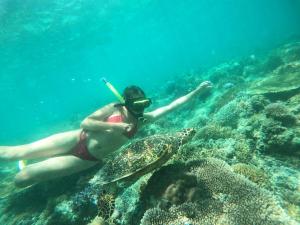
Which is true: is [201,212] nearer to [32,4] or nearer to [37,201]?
[37,201]

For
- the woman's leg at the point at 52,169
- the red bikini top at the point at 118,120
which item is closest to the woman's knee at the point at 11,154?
the woman's leg at the point at 52,169

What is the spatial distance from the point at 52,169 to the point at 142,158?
3.55 meters

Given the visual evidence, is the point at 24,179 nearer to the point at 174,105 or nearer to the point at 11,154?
the point at 11,154

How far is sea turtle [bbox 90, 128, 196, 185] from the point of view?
388 cm

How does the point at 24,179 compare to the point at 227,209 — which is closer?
the point at 227,209

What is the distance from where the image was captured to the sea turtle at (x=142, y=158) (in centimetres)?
388

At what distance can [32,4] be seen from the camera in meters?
24.7

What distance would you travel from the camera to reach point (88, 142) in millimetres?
6277

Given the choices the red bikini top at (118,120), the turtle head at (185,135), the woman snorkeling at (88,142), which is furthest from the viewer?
the red bikini top at (118,120)

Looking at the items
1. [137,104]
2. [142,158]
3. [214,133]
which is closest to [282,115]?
[214,133]

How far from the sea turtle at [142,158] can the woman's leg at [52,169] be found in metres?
2.30

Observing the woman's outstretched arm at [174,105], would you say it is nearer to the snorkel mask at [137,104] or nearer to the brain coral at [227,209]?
the snorkel mask at [137,104]

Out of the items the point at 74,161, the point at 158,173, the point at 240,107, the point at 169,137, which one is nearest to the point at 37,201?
the point at 74,161

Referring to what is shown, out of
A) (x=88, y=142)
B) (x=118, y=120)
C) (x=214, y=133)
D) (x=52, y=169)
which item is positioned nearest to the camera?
(x=118, y=120)
